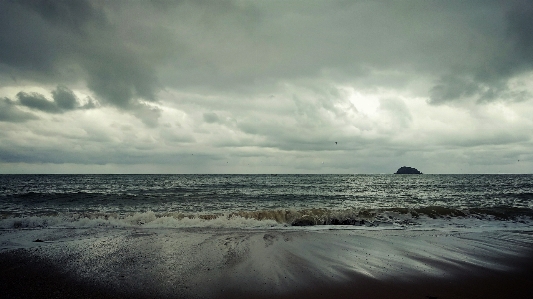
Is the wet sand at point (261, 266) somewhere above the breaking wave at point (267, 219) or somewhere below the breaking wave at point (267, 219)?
above

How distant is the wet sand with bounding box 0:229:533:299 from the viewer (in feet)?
20.1

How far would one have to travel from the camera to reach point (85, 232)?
41.8ft

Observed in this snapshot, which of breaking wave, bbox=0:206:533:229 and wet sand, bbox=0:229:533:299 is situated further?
breaking wave, bbox=0:206:533:229

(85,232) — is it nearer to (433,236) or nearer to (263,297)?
(263,297)

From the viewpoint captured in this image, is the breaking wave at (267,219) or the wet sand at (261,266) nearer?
the wet sand at (261,266)

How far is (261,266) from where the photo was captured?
7.77 m

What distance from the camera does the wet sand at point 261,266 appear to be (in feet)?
20.1

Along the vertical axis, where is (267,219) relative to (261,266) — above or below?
below

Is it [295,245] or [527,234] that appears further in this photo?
[527,234]

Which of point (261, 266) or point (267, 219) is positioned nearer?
point (261, 266)

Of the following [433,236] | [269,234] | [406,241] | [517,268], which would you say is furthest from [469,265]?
[269,234]

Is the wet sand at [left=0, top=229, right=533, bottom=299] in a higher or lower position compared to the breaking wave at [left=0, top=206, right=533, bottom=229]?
higher

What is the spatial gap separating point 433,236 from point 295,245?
695 centimetres

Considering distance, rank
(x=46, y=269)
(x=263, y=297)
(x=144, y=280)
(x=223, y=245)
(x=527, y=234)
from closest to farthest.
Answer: (x=263, y=297)
(x=144, y=280)
(x=46, y=269)
(x=223, y=245)
(x=527, y=234)
